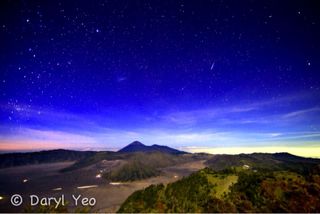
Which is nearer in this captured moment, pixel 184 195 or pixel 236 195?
pixel 236 195

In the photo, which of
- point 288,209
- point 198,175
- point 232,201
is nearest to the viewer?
point 288,209

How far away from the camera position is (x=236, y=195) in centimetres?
12206

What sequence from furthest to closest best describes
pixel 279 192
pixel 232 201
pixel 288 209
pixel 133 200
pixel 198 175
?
pixel 198 175 < pixel 133 200 < pixel 232 201 < pixel 279 192 < pixel 288 209

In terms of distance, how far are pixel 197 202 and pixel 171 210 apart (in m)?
15.9

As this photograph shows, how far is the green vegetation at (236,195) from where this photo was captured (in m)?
105

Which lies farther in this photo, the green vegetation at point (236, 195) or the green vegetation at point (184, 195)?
the green vegetation at point (184, 195)

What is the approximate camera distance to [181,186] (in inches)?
5487

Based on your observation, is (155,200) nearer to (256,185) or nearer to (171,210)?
(171,210)

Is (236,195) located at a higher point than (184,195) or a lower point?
higher

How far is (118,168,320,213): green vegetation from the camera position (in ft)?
344

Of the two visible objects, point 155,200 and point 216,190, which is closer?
point 155,200

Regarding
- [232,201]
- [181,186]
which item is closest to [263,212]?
[232,201]

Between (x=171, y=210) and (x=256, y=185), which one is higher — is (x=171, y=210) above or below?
below

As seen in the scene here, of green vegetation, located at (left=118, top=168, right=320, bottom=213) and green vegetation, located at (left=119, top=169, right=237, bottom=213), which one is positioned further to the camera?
green vegetation, located at (left=119, top=169, right=237, bottom=213)
